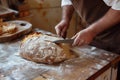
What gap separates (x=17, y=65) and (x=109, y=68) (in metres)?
0.39

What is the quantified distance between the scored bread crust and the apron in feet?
0.77

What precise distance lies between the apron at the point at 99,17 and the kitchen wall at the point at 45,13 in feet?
2.38

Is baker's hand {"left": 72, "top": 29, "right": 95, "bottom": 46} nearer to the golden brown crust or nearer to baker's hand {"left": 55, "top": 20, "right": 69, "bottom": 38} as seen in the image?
baker's hand {"left": 55, "top": 20, "right": 69, "bottom": 38}

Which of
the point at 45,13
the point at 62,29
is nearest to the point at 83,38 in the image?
the point at 62,29

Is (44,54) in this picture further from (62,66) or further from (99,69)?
(99,69)

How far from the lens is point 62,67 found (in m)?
0.85

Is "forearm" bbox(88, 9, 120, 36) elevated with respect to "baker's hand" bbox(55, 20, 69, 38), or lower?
elevated

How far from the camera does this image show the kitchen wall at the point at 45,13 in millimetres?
1790

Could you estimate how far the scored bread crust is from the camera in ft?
2.90

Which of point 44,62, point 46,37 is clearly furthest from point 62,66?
point 46,37

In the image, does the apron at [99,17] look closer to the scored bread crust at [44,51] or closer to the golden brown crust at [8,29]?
the scored bread crust at [44,51]

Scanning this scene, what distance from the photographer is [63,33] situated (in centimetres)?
113

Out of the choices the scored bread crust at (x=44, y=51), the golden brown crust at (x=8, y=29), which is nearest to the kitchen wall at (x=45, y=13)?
the golden brown crust at (x=8, y=29)

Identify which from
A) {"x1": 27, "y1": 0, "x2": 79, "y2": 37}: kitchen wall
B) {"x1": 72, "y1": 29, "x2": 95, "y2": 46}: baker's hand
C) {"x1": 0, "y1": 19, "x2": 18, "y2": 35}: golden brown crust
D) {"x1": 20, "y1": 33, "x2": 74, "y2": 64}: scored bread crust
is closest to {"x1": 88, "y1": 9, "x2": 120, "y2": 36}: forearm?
Answer: {"x1": 72, "y1": 29, "x2": 95, "y2": 46}: baker's hand
